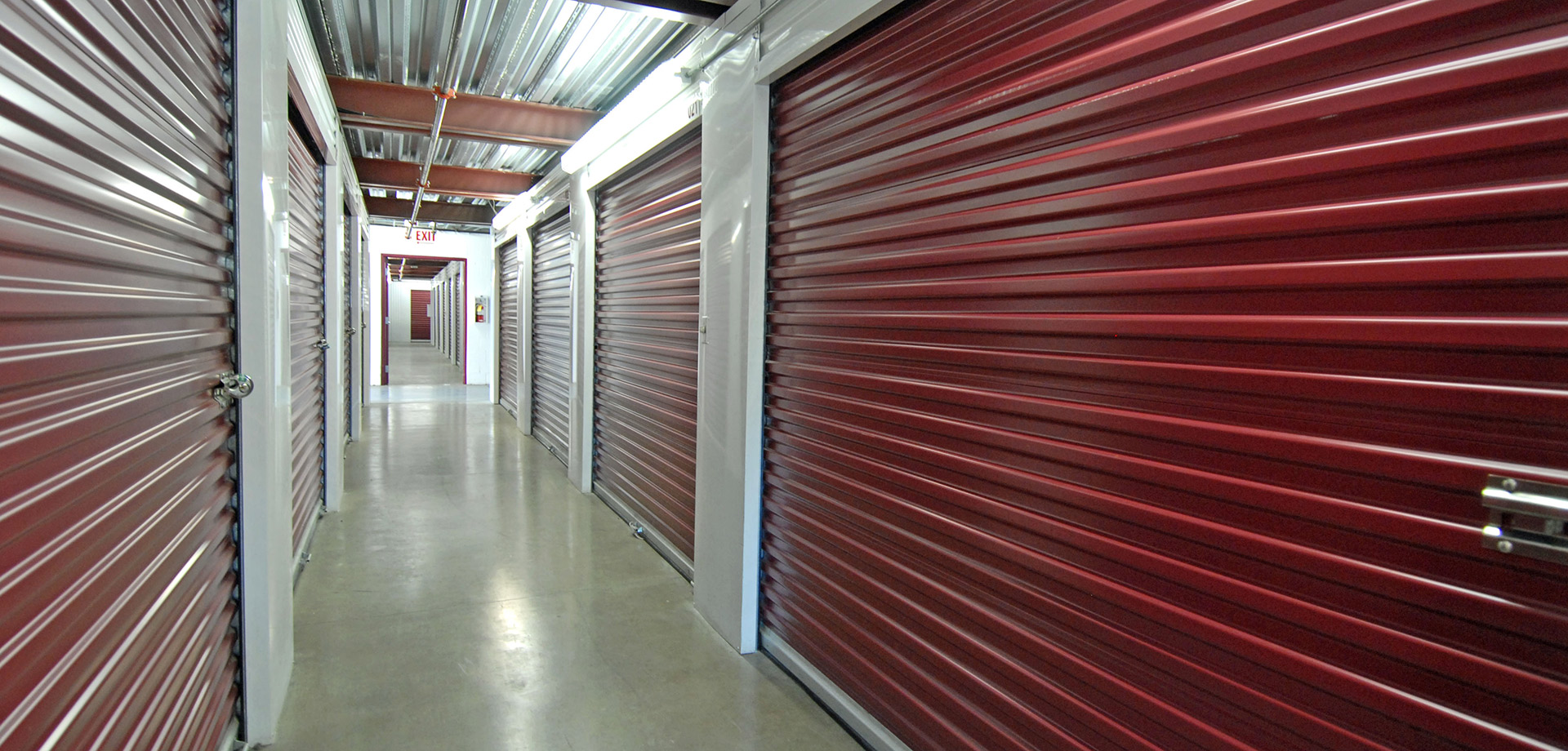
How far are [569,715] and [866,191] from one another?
2.18m

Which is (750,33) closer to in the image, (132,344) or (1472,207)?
(132,344)

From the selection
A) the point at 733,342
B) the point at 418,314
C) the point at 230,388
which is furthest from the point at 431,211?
the point at 418,314

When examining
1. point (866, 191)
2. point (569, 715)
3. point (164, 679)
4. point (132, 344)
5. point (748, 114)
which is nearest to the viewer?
point (132, 344)

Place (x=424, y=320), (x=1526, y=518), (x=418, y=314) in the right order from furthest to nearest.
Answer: (x=424, y=320) → (x=418, y=314) → (x=1526, y=518)

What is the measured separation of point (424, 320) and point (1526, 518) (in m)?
40.2

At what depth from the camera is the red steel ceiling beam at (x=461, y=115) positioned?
5.48m

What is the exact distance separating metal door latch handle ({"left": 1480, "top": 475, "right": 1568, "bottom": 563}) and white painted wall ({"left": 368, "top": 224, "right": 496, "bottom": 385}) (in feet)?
45.6

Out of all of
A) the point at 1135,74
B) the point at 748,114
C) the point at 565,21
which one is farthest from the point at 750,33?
the point at 1135,74

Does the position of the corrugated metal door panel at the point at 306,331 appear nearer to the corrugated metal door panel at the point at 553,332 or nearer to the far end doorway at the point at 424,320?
the corrugated metal door panel at the point at 553,332

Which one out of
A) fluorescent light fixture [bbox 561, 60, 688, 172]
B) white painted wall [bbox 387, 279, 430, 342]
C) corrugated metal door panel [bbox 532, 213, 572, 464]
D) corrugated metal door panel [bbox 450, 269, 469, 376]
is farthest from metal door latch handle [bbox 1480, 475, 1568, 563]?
white painted wall [bbox 387, 279, 430, 342]

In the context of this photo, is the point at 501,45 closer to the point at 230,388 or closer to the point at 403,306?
the point at 230,388

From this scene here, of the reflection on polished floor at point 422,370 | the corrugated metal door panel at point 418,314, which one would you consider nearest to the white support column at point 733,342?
the reflection on polished floor at point 422,370

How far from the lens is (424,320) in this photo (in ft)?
121

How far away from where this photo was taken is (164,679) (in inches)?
74.2
